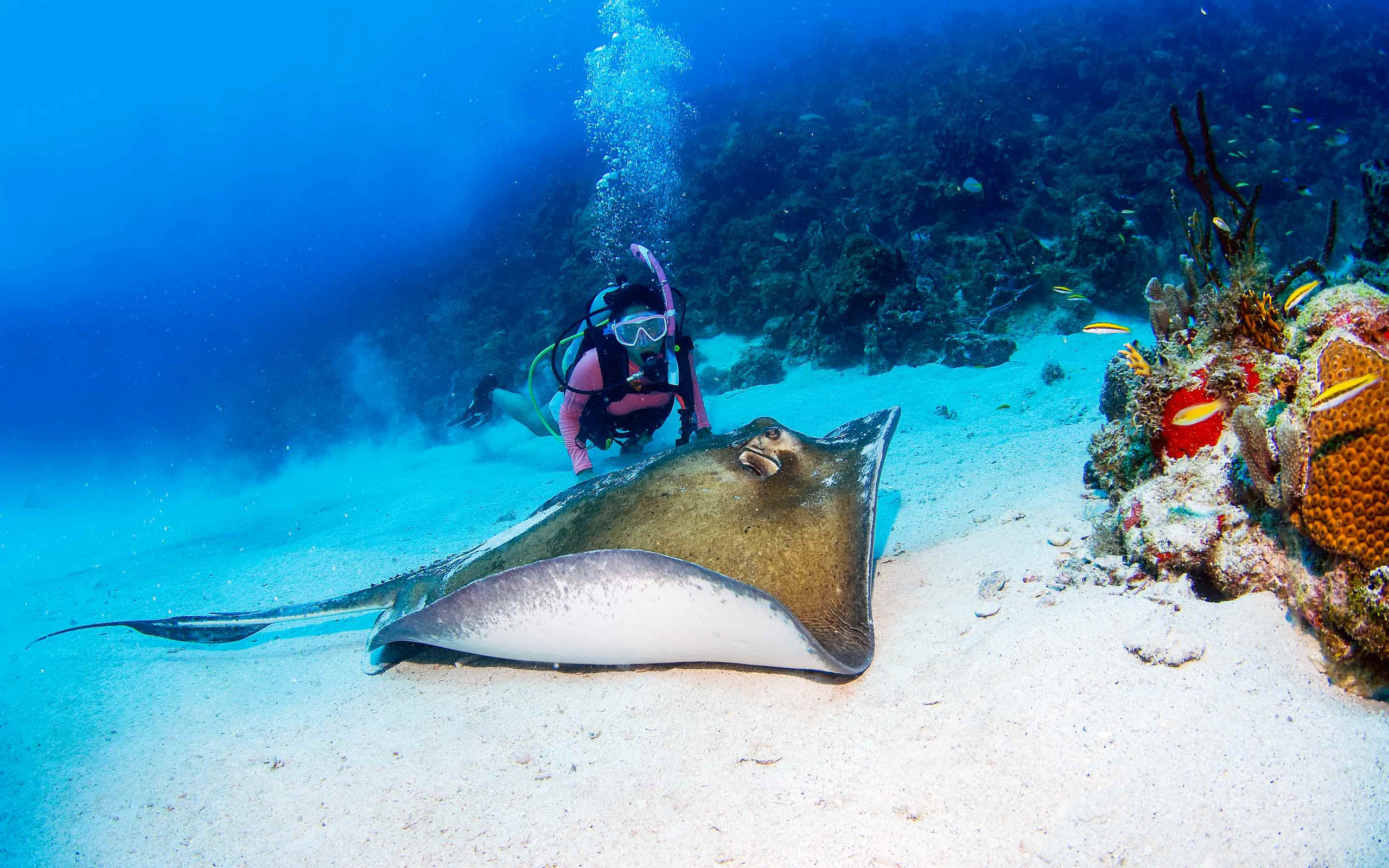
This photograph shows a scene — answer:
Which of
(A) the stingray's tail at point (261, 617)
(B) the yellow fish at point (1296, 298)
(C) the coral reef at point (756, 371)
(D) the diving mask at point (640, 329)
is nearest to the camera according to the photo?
(B) the yellow fish at point (1296, 298)

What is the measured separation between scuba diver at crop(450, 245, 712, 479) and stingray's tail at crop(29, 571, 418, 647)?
2.62m

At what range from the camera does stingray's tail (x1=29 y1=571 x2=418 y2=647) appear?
3.27 meters

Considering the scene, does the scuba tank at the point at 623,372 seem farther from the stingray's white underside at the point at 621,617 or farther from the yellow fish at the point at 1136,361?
the yellow fish at the point at 1136,361

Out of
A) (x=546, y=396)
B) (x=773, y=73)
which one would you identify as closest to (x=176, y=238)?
(x=773, y=73)

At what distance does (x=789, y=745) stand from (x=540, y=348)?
13600 millimetres

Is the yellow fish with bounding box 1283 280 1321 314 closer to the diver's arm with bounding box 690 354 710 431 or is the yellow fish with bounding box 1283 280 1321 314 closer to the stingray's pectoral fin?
the diver's arm with bounding box 690 354 710 431

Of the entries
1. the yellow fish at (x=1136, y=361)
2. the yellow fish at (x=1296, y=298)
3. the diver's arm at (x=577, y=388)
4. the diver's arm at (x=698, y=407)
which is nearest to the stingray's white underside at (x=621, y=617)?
the yellow fish at (x=1136, y=361)

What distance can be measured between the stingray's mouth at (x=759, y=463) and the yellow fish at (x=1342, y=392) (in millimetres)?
1962

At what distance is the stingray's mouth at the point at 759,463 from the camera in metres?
3.00

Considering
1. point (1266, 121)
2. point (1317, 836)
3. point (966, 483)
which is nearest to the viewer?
point (1317, 836)

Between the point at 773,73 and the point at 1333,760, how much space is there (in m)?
47.6

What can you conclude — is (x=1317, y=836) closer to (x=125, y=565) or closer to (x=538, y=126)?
(x=125, y=565)

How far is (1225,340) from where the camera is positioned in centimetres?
249

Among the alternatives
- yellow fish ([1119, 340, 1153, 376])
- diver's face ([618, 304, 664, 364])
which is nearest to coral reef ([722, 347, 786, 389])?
diver's face ([618, 304, 664, 364])
